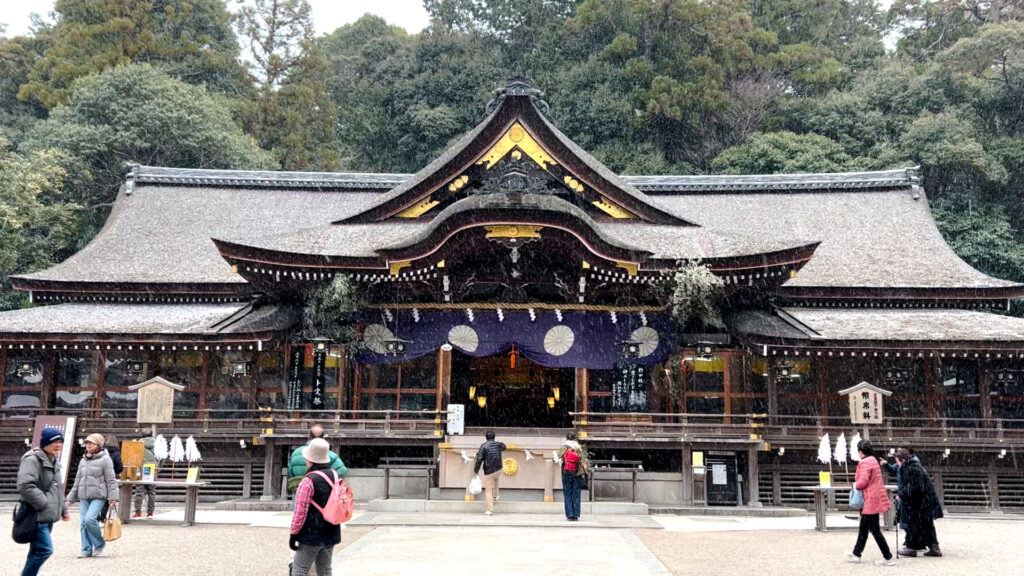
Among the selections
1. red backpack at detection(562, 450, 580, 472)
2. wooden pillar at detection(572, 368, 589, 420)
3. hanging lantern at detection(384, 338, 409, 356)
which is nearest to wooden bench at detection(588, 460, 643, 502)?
wooden pillar at detection(572, 368, 589, 420)

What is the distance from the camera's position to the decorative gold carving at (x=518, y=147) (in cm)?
2069

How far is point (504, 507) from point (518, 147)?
857 cm

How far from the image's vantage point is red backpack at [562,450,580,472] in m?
14.8

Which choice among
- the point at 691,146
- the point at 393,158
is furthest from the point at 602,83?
the point at 393,158

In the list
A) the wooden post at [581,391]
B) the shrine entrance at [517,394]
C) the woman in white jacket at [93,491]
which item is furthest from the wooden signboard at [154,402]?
the shrine entrance at [517,394]

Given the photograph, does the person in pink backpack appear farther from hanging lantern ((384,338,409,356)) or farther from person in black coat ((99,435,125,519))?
Answer: hanging lantern ((384,338,409,356))

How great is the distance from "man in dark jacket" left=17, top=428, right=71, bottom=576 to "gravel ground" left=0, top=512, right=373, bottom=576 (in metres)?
1.76

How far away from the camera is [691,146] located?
5069 cm

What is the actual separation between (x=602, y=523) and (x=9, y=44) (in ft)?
160

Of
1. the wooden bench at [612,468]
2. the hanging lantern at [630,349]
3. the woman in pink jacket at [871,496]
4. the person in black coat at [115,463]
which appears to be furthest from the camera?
the hanging lantern at [630,349]

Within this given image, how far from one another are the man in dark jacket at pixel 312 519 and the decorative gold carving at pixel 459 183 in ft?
46.3

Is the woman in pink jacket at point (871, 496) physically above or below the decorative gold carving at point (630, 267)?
below

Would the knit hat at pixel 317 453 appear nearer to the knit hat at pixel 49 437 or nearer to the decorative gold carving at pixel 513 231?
the knit hat at pixel 49 437

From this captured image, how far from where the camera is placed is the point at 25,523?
25.7 ft
